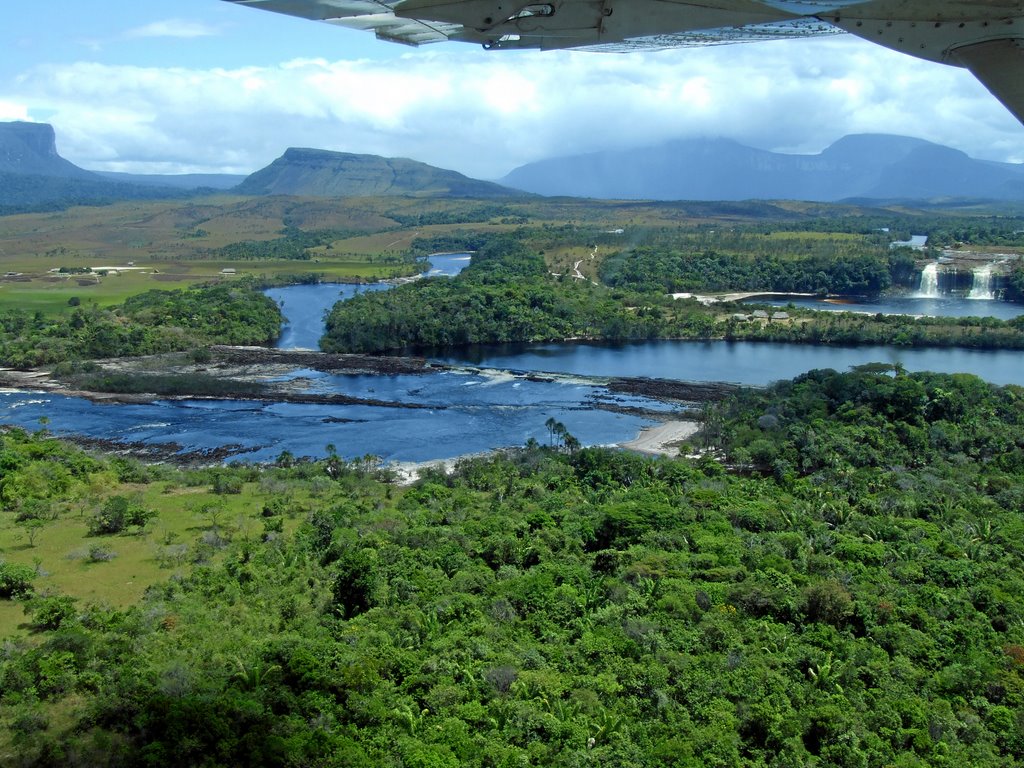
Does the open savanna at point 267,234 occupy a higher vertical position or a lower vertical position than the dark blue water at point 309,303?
higher

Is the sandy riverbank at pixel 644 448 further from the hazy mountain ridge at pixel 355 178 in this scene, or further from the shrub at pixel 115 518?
the hazy mountain ridge at pixel 355 178

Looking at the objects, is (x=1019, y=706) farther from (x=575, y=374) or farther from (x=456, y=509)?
(x=575, y=374)

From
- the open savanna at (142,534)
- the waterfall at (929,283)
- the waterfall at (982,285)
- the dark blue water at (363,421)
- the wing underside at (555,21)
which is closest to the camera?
the wing underside at (555,21)

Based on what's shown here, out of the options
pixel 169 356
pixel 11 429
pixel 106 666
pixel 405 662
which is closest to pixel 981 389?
pixel 405 662

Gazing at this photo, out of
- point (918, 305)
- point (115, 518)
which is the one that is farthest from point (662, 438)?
point (918, 305)

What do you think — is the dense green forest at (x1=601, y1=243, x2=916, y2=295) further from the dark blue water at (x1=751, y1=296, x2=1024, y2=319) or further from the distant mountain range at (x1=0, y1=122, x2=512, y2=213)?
the distant mountain range at (x1=0, y1=122, x2=512, y2=213)

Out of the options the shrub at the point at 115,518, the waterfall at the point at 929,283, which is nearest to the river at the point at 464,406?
the shrub at the point at 115,518
